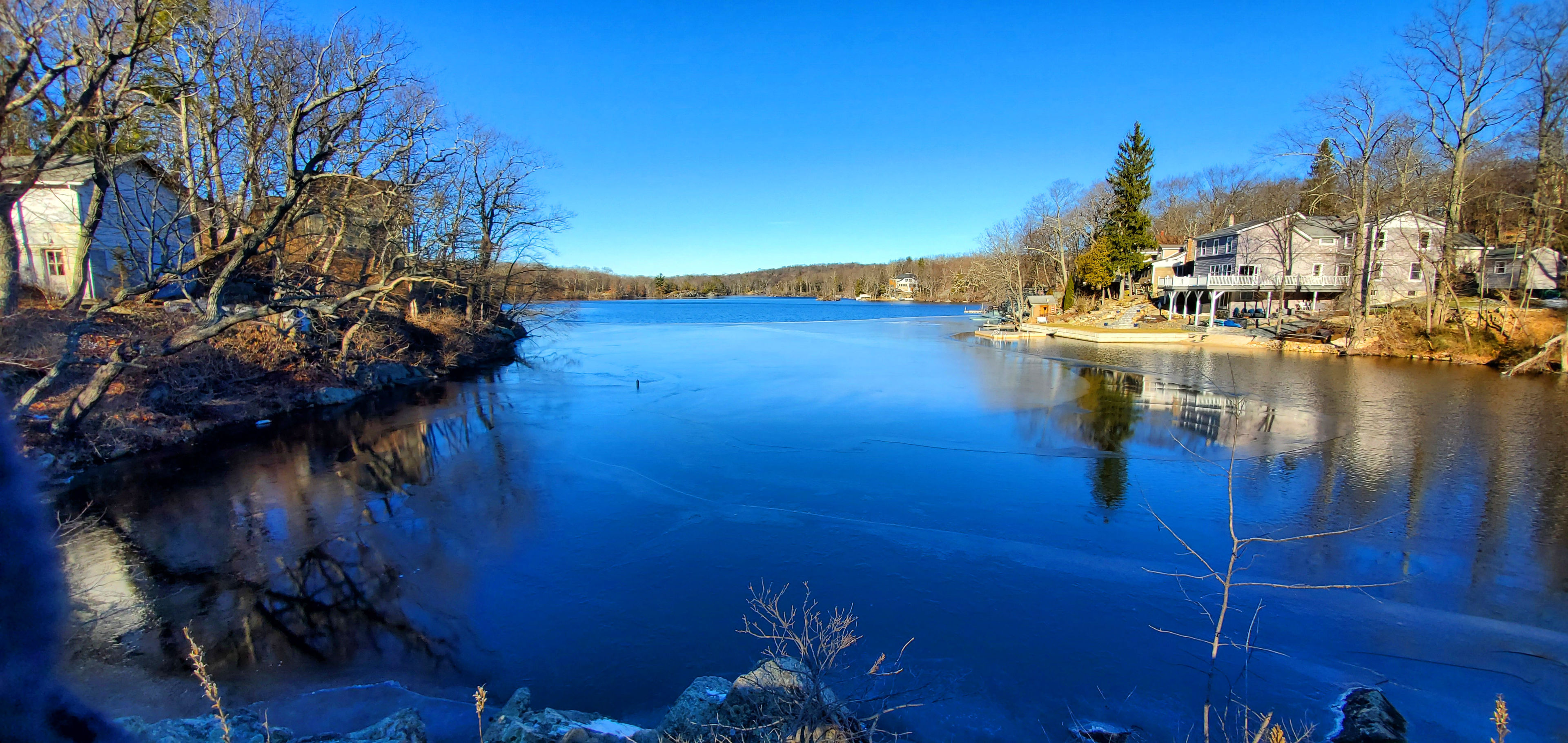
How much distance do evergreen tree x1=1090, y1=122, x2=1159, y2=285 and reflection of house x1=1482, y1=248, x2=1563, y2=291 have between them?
16.8m

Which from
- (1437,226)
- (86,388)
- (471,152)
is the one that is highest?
(471,152)

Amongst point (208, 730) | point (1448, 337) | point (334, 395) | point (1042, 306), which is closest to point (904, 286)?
point (1042, 306)

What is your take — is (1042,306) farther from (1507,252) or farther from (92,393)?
(92,393)

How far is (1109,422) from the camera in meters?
15.0

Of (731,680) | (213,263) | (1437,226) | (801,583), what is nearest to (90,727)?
(731,680)

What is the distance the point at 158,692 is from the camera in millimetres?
5223

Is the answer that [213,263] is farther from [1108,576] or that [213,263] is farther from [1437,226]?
[1437,226]

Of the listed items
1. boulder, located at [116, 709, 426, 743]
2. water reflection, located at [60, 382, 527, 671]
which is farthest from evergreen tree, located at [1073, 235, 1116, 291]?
boulder, located at [116, 709, 426, 743]

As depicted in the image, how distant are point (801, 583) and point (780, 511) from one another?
7.26ft

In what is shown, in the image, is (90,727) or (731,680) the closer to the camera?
(90,727)

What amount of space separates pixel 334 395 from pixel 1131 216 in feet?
152

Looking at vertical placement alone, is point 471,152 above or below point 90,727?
above

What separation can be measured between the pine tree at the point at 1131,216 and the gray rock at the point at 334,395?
44.8 meters

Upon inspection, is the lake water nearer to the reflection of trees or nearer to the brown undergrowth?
the reflection of trees
